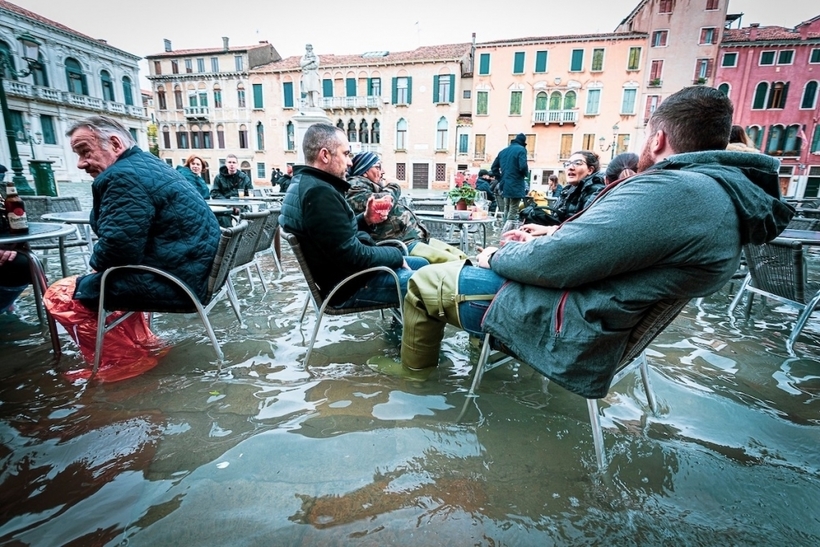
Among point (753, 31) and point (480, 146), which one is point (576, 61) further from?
point (753, 31)

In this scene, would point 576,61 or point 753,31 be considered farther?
point 576,61

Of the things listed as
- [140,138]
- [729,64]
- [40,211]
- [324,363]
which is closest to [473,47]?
[729,64]

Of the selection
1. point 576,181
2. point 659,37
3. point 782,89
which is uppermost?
point 659,37

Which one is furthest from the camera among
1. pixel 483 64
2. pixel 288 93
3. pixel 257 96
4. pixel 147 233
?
pixel 257 96

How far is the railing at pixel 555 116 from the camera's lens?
2656 centimetres

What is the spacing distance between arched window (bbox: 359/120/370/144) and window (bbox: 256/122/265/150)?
7.92m

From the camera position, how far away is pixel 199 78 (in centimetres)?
3275

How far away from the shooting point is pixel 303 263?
2.20 meters

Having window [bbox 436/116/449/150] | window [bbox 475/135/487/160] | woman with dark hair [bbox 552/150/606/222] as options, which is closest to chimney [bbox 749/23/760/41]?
window [bbox 475/135/487/160]

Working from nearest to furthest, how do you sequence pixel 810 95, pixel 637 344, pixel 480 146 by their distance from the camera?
1. pixel 637 344
2. pixel 810 95
3. pixel 480 146

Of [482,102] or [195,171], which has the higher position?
[482,102]

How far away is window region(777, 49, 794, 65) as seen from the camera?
916 inches

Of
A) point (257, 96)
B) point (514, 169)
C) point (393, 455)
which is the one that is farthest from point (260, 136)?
point (393, 455)

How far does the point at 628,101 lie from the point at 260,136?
27.1 meters
